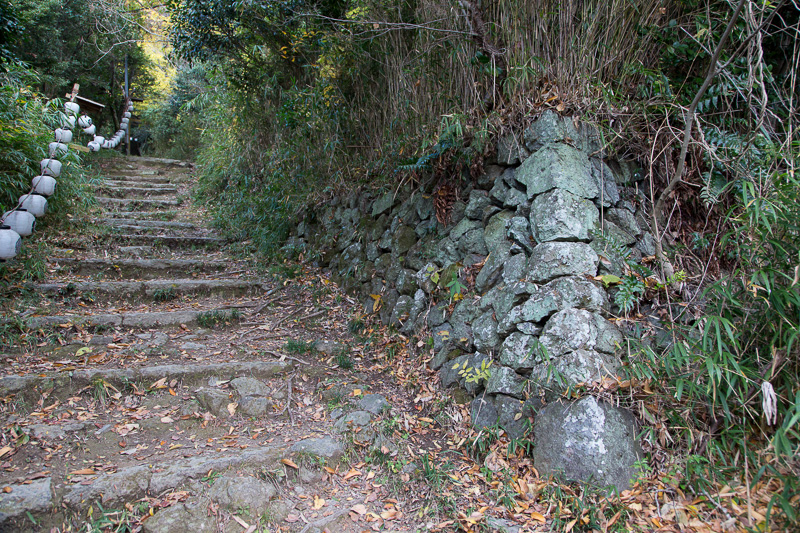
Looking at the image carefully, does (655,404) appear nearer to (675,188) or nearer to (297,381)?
(675,188)

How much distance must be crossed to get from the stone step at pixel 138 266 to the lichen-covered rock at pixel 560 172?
3363mm

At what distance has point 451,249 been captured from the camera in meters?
3.13

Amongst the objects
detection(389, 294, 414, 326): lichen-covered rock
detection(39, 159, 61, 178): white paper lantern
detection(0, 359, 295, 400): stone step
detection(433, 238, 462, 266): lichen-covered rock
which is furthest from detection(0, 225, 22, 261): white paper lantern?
detection(433, 238, 462, 266): lichen-covered rock

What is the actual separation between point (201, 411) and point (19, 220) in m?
2.41

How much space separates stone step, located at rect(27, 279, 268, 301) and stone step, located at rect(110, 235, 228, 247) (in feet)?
3.51

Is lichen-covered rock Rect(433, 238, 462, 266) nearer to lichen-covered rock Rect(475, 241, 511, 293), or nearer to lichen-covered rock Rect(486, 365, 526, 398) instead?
lichen-covered rock Rect(475, 241, 511, 293)

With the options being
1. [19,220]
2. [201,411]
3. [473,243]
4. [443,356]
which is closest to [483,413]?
[443,356]

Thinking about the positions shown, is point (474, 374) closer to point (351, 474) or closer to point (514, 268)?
point (514, 268)

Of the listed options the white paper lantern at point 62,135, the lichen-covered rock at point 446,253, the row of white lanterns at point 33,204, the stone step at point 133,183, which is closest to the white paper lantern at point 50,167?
the row of white lanterns at point 33,204

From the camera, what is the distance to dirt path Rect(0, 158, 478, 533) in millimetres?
1978

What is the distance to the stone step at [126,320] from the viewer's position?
3109 mm

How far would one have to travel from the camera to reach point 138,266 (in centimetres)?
429

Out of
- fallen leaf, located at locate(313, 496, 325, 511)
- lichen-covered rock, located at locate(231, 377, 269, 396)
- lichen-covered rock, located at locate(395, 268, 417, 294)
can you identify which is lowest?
fallen leaf, located at locate(313, 496, 325, 511)

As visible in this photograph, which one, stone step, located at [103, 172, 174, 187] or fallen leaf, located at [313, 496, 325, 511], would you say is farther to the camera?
stone step, located at [103, 172, 174, 187]
